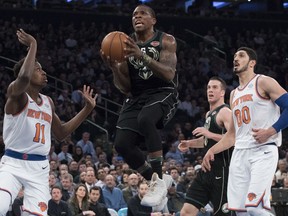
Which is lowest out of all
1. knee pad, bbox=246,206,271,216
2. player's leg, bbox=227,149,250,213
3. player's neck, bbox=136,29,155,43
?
knee pad, bbox=246,206,271,216

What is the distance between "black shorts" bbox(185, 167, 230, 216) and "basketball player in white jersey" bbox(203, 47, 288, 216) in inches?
47.6

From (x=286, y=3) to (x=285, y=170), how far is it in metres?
21.6

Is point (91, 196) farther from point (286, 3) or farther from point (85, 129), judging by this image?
point (286, 3)

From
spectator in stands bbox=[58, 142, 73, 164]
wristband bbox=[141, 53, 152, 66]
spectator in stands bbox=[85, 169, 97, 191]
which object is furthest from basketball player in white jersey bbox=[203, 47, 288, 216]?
spectator in stands bbox=[58, 142, 73, 164]

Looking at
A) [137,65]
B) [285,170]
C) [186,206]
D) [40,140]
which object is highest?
[137,65]

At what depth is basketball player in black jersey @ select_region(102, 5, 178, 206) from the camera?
8266 mm

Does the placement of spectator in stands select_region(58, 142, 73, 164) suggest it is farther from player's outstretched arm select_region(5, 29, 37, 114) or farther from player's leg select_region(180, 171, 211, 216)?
player's outstretched arm select_region(5, 29, 37, 114)

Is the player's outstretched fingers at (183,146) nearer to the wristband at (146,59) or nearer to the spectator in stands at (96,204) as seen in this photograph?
the wristband at (146,59)

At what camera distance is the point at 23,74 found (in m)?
7.94

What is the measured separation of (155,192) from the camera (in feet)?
27.1

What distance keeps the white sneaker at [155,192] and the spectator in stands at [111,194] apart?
21.5 ft

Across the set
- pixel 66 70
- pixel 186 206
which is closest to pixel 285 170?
pixel 186 206

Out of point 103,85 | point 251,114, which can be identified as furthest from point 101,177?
point 103,85

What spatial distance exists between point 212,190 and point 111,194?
4937mm
